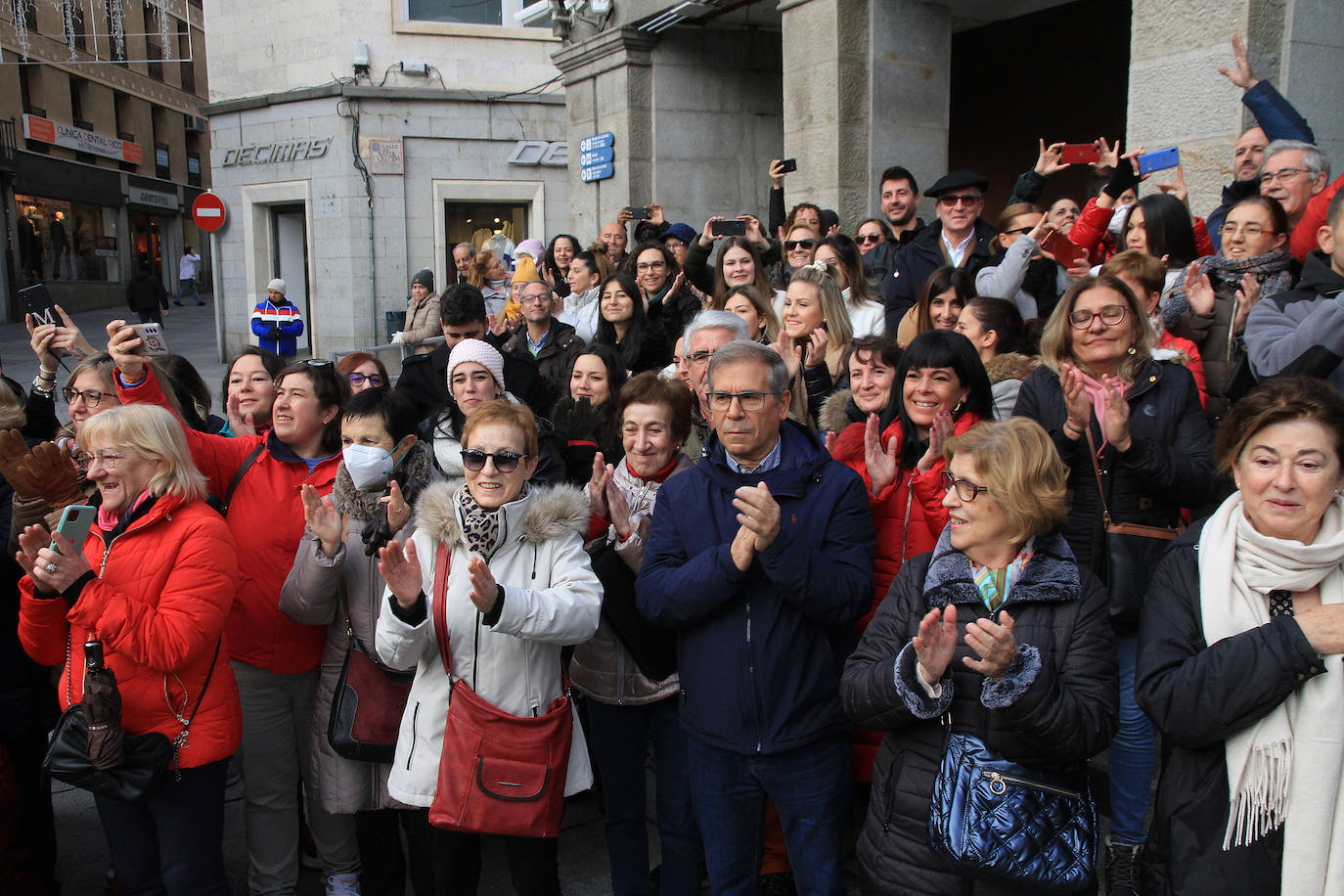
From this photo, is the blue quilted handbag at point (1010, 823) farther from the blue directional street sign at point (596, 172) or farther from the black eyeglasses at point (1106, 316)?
the blue directional street sign at point (596, 172)

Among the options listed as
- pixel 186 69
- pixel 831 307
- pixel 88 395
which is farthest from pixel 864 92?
pixel 186 69

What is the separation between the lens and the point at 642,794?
345 cm

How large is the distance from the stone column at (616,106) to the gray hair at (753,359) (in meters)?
9.09

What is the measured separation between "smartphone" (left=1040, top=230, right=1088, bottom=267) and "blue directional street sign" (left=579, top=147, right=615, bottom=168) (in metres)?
7.51

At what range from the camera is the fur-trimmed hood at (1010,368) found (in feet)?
13.3

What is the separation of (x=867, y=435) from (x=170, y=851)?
257 centimetres

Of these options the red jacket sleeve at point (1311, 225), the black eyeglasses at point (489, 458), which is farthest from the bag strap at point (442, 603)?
the red jacket sleeve at point (1311, 225)

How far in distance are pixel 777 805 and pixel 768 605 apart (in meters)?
0.61

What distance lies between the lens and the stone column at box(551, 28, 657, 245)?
452 inches

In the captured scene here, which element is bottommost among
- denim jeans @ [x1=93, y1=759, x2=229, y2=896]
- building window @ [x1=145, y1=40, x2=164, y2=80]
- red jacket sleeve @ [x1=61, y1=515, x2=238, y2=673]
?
denim jeans @ [x1=93, y1=759, x2=229, y2=896]

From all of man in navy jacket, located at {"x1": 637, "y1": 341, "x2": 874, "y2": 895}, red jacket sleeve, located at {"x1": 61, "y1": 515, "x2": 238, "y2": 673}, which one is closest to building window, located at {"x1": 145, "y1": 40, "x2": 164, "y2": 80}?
red jacket sleeve, located at {"x1": 61, "y1": 515, "x2": 238, "y2": 673}

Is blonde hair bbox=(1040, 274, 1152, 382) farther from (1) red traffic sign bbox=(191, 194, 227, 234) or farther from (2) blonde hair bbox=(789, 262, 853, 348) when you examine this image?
(1) red traffic sign bbox=(191, 194, 227, 234)

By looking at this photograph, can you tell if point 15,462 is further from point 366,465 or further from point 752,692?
point 752,692

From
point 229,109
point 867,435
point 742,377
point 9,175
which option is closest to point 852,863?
point 867,435
